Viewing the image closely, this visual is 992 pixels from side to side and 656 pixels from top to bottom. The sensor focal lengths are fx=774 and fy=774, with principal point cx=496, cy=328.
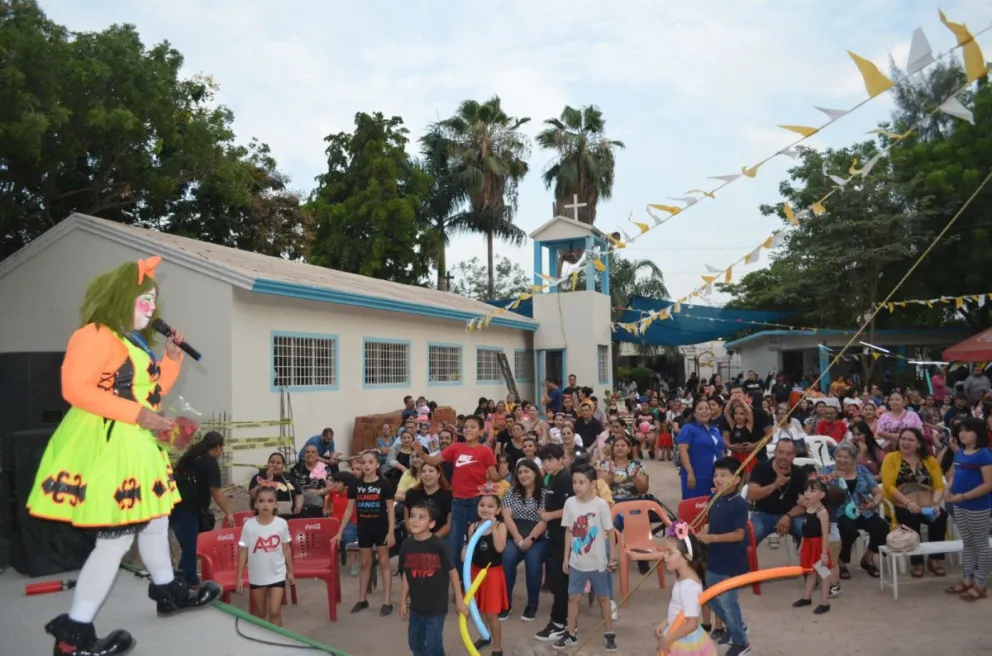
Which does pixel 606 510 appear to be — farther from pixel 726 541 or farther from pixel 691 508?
pixel 691 508

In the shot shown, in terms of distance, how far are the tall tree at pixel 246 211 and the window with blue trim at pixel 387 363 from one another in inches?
240

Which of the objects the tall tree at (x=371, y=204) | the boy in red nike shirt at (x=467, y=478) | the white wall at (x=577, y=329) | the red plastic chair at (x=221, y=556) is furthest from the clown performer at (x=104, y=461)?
the tall tree at (x=371, y=204)

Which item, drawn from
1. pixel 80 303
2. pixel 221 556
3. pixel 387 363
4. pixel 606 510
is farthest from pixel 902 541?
pixel 80 303

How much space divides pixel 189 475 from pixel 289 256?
18.9m

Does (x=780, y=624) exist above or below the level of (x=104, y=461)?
below

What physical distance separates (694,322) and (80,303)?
16.0 m

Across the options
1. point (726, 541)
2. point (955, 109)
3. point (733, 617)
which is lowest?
point (733, 617)

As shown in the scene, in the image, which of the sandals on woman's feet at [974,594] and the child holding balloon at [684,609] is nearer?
the child holding balloon at [684,609]

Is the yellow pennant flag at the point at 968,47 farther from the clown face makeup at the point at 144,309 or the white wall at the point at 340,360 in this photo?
the white wall at the point at 340,360

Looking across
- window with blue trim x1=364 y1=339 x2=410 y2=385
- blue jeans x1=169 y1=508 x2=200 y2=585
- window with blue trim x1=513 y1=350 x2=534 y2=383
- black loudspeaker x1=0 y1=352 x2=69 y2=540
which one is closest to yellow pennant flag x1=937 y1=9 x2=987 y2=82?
blue jeans x1=169 y1=508 x2=200 y2=585

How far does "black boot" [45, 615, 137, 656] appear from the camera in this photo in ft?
11.0

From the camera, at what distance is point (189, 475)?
20.5 ft

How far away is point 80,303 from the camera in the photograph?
40.7 ft

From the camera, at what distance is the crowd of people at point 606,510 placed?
4910 mm
